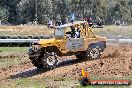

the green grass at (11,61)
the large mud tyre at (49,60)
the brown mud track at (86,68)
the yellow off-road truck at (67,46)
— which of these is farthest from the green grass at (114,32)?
the large mud tyre at (49,60)

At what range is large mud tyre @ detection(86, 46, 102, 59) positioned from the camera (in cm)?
2173

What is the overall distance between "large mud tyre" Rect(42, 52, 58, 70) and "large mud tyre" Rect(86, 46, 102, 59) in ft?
6.39

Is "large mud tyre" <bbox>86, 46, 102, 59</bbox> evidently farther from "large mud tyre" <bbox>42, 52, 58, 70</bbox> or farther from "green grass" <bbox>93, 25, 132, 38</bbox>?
"green grass" <bbox>93, 25, 132, 38</bbox>

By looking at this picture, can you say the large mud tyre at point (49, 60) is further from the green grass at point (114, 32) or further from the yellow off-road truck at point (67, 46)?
the green grass at point (114, 32)

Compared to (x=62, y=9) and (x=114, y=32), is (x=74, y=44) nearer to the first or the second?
(x=114, y=32)

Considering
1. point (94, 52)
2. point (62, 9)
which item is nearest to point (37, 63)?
point (94, 52)

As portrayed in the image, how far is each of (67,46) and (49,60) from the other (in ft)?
4.44

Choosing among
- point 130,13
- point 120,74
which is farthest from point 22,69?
point 130,13

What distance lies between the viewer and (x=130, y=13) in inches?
4697

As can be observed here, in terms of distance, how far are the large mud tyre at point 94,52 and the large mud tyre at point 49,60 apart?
195 centimetres

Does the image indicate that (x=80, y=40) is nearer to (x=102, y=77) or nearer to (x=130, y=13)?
(x=102, y=77)

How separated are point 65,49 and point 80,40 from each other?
0.92 metres

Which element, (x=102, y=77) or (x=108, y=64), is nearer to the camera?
(x=102, y=77)

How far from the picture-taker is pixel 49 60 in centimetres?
2059
